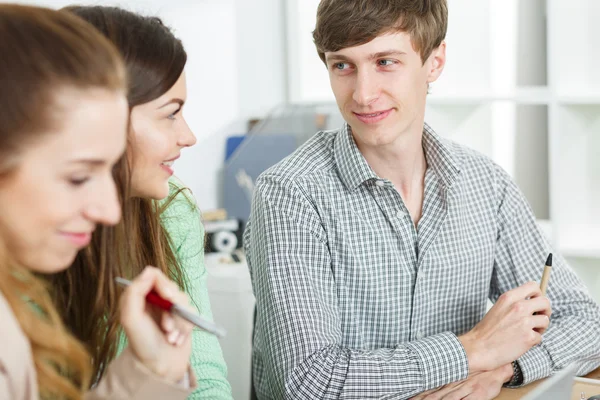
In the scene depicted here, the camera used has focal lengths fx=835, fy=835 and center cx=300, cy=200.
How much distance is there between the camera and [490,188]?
1696 millimetres

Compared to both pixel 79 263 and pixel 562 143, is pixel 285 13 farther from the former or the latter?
pixel 79 263

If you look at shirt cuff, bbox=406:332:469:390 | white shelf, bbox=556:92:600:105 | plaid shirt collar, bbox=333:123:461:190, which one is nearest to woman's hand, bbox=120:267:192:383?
shirt cuff, bbox=406:332:469:390

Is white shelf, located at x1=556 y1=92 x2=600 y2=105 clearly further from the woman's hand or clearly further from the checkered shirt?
the woman's hand

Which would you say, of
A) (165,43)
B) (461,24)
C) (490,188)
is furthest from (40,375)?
(461,24)

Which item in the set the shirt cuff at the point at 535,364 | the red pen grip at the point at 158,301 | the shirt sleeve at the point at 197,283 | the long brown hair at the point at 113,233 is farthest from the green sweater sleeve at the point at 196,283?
the shirt cuff at the point at 535,364

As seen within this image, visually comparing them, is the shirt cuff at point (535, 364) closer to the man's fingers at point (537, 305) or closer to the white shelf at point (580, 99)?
the man's fingers at point (537, 305)

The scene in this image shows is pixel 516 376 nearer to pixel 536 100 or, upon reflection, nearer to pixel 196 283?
pixel 196 283

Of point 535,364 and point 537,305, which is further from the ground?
point 537,305

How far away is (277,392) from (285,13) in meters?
2.11

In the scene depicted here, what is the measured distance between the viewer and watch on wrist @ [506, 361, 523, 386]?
146cm

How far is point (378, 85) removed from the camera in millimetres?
1561

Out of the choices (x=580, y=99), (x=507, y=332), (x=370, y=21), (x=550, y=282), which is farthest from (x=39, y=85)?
(x=580, y=99)

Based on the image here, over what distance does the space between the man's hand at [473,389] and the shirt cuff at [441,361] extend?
2cm

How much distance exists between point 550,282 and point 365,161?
1.46 ft
